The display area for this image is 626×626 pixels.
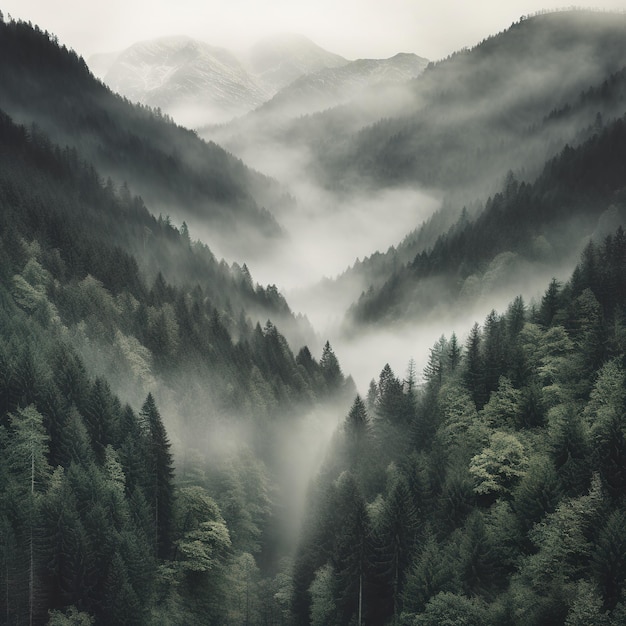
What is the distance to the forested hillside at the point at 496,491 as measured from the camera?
61438mm

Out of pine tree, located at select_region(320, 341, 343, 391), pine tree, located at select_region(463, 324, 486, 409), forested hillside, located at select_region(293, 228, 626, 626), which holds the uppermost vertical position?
pine tree, located at select_region(320, 341, 343, 391)

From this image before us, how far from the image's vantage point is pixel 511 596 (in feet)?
204

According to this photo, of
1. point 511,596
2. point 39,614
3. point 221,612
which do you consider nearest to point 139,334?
point 221,612

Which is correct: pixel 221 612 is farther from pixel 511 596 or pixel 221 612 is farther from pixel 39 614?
pixel 511 596

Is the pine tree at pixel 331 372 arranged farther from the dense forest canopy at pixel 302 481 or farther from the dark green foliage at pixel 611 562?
the dark green foliage at pixel 611 562

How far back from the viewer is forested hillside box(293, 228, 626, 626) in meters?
61.4

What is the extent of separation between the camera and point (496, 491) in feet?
252

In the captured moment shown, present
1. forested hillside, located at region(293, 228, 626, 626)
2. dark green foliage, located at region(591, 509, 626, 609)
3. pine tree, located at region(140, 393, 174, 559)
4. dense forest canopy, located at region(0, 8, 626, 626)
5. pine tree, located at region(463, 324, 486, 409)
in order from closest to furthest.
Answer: dark green foliage, located at region(591, 509, 626, 609) < forested hillside, located at region(293, 228, 626, 626) < dense forest canopy, located at region(0, 8, 626, 626) < pine tree, located at region(140, 393, 174, 559) < pine tree, located at region(463, 324, 486, 409)

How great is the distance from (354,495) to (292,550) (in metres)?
26.1

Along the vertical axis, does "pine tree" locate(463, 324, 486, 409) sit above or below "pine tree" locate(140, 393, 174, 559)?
above

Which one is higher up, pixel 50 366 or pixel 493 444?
pixel 50 366

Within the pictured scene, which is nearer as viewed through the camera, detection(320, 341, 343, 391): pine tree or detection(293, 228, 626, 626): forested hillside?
detection(293, 228, 626, 626): forested hillside

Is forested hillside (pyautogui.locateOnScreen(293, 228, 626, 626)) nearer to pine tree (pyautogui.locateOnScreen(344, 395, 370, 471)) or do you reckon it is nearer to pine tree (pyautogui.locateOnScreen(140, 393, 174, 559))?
pine tree (pyautogui.locateOnScreen(344, 395, 370, 471))

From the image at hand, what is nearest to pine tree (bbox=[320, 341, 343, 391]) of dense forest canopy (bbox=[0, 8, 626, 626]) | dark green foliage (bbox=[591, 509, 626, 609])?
dense forest canopy (bbox=[0, 8, 626, 626])
